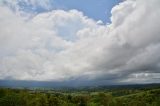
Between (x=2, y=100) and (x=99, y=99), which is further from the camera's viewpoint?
(x=99, y=99)

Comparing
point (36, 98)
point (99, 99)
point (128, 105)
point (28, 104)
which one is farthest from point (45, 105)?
point (128, 105)

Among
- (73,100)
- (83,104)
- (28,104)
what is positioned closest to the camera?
(28,104)

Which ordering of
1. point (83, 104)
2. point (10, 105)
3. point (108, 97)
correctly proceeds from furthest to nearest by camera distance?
point (83, 104), point (108, 97), point (10, 105)

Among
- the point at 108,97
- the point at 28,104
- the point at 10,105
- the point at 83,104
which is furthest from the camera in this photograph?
the point at 83,104

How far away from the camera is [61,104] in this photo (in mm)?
164250

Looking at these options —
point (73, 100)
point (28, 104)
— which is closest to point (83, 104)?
point (73, 100)

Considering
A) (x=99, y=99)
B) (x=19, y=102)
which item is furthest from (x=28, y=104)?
(x=99, y=99)

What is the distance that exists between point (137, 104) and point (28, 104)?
5720 centimetres

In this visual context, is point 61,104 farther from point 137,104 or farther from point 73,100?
point 137,104

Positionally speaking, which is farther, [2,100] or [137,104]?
[137,104]

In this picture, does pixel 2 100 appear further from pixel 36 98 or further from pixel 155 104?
pixel 155 104

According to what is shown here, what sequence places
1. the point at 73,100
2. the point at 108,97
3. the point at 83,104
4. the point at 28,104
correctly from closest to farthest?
the point at 28,104 < the point at 108,97 < the point at 83,104 < the point at 73,100

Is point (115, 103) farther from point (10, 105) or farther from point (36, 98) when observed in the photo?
point (10, 105)

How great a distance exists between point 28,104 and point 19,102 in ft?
22.8
